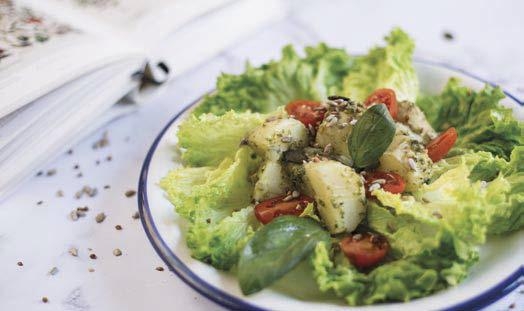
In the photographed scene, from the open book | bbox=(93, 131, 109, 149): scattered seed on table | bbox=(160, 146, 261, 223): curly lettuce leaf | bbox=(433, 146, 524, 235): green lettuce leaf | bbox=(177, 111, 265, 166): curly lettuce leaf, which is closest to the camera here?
bbox=(433, 146, 524, 235): green lettuce leaf

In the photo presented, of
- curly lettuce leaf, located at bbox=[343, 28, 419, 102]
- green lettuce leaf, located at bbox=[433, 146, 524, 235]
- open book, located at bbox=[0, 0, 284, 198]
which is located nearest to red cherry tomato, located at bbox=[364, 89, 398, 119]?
curly lettuce leaf, located at bbox=[343, 28, 419, 102]

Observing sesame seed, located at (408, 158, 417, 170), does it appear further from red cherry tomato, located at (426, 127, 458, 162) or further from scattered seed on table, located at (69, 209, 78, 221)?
scattered seed on table, located at (69, 209, 78, 221)

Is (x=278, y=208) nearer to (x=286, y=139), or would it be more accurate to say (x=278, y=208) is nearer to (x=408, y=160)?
(x=286, y=139)

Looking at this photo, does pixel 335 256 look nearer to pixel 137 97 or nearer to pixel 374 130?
pixel 374 130

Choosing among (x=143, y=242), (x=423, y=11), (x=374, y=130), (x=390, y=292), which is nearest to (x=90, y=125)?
(x=143, y=242)

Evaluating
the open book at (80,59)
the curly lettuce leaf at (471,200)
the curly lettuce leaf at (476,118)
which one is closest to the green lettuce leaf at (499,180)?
the curly lettuce leaf at (471,200)
